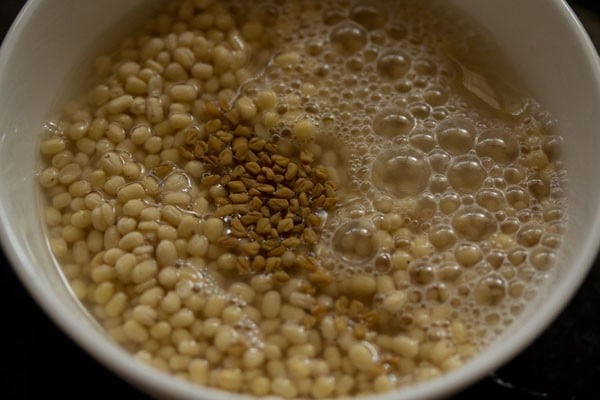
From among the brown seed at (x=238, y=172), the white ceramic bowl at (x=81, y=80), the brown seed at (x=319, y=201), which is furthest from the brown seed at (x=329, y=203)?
the white ceramic bowl at (x=81, y=80)

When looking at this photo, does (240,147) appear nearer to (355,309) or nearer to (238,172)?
(238,172)

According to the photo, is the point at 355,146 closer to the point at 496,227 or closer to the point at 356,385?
the point at 496,227

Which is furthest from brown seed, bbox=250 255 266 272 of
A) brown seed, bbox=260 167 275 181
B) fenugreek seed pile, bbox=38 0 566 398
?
brown seed, bbox=260 167 275 181

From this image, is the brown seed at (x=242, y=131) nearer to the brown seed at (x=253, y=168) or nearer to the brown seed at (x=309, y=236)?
the brown seed at (x=253, y=168)

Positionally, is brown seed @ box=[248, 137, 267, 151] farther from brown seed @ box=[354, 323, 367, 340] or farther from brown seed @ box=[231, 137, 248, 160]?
brown seed @ box=[354, 323, 367, 340]

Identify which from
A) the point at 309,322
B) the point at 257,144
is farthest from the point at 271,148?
the point at 309,322
